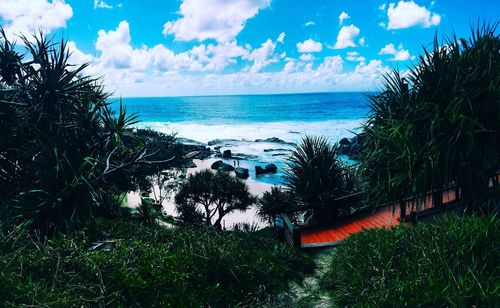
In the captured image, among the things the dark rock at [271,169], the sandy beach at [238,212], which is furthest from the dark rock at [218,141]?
the dark rock at [271,169]

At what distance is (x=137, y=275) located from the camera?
4117mm

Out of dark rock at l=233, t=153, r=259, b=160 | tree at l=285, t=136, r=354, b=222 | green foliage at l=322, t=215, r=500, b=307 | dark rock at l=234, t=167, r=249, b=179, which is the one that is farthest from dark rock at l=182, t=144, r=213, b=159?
green foliage at l=322, t=215, r=500, b=307

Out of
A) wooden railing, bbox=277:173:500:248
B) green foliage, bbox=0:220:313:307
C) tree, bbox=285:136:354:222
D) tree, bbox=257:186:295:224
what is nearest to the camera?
green foliage, bbox=0:220:313:307

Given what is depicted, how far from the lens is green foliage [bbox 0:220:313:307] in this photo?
3.52 m

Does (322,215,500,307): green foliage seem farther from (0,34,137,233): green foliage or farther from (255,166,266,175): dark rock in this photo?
(255,166,266,175): dark rock

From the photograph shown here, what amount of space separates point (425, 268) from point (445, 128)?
4.78 m

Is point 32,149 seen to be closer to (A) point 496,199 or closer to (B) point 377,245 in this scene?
(B) point 377,245

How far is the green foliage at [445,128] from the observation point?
7.50 m

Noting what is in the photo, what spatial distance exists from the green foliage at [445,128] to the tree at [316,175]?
3572 mm

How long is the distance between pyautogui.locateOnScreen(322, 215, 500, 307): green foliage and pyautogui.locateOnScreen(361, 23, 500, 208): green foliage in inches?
94.6

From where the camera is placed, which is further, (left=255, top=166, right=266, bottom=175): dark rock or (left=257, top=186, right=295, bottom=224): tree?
(left=255, top=166, right=266, bottom=175): dark rock

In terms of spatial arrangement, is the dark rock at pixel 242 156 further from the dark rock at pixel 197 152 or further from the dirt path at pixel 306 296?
the dirt path at pixel 306 296

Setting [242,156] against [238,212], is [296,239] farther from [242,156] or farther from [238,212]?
[242,156]

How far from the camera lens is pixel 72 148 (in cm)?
796
